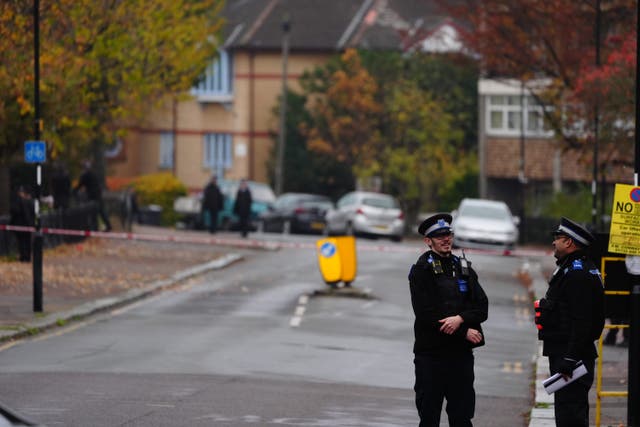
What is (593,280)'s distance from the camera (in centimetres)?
1012

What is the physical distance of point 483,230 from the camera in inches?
1665

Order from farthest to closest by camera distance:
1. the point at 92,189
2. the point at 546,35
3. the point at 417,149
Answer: the point at 417,149, the point at 92,189, the point at 546,35

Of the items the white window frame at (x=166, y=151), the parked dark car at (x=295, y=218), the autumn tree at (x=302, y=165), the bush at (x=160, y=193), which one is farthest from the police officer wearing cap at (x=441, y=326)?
the white window frame at (x=166, y=151)

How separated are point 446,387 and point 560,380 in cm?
76

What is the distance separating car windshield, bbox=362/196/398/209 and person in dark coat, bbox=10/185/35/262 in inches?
819

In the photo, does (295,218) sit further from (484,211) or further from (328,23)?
(328,23)

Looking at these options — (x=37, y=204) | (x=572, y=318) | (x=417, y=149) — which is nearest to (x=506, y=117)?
(x=417, y=149)

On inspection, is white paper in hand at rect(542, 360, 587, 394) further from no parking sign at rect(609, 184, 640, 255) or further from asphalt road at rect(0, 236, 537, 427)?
asphalt road at rect(0, 236, 537, 427)

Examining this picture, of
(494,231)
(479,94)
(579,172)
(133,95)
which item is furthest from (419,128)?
(133,95)

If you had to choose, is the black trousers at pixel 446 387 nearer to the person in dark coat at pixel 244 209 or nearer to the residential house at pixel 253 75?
the person in dark coat at pixel 244 209

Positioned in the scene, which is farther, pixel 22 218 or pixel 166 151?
pixel 166 151

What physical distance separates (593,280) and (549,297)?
0.36 metres

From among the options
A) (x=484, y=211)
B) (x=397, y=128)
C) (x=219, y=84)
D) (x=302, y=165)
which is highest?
(x=219, y=84)

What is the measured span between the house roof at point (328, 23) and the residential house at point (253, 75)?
0.05m
